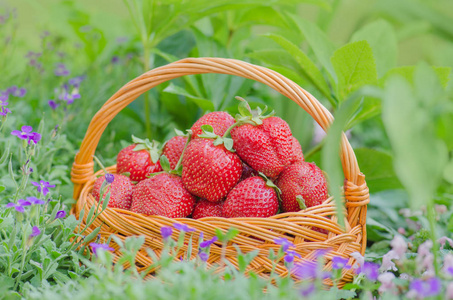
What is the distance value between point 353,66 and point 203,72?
366mm

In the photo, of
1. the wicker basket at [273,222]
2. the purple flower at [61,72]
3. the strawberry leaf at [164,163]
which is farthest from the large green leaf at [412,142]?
the purple flower at [61,72]

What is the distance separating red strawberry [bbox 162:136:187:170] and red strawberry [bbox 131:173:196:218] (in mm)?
57

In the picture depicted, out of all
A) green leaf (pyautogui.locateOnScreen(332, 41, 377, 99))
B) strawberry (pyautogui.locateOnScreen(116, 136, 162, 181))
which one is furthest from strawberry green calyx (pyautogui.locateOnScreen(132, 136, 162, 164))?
green leaf (pyautogui.locateOnScreen(332, 41, 377, 99))

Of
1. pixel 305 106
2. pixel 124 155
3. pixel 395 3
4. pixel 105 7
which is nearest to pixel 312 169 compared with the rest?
pixel 305 106

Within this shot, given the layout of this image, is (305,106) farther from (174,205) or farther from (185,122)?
(185,122)

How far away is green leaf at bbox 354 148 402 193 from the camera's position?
1127mm

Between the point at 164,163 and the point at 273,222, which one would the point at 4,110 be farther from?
the point at 273,222

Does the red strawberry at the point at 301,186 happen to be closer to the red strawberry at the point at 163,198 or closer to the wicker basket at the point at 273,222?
the wicker basket at the point at 273,222

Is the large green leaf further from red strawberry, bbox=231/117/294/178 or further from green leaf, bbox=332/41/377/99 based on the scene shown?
green leaf, bbox=332/41/377/99

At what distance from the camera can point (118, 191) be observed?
3.03ft

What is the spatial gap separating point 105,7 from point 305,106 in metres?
2.75

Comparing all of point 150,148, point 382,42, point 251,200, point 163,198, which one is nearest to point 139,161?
point 150,148

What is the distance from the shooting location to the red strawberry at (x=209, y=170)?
0.84 meters

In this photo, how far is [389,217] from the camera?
127cm
